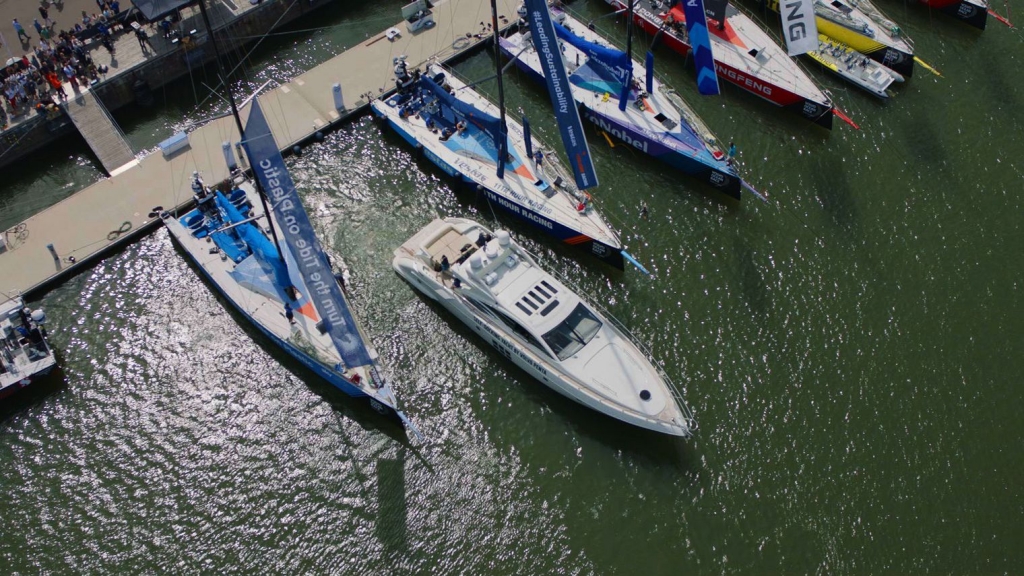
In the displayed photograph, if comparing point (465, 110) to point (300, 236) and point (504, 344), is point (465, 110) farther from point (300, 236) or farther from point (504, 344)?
point (300, 236)

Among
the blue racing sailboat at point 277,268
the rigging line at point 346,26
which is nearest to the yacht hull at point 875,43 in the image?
the rigging line at point 346,26

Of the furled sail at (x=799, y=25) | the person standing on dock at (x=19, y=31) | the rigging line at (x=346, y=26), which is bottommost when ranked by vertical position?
the rigging line at (x=346, y=26)

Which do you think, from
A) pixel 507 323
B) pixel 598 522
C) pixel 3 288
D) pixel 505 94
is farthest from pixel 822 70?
pixel 3 288

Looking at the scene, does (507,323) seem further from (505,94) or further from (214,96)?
(214,96)

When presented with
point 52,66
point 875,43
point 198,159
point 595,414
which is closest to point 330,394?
point 595,414

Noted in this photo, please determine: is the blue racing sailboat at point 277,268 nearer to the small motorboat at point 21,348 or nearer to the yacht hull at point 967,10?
the small motorboat at point 21,348

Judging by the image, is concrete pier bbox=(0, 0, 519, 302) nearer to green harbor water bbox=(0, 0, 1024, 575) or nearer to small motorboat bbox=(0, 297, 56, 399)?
green harbor water bbox=(0, 0, 1024, 575)
